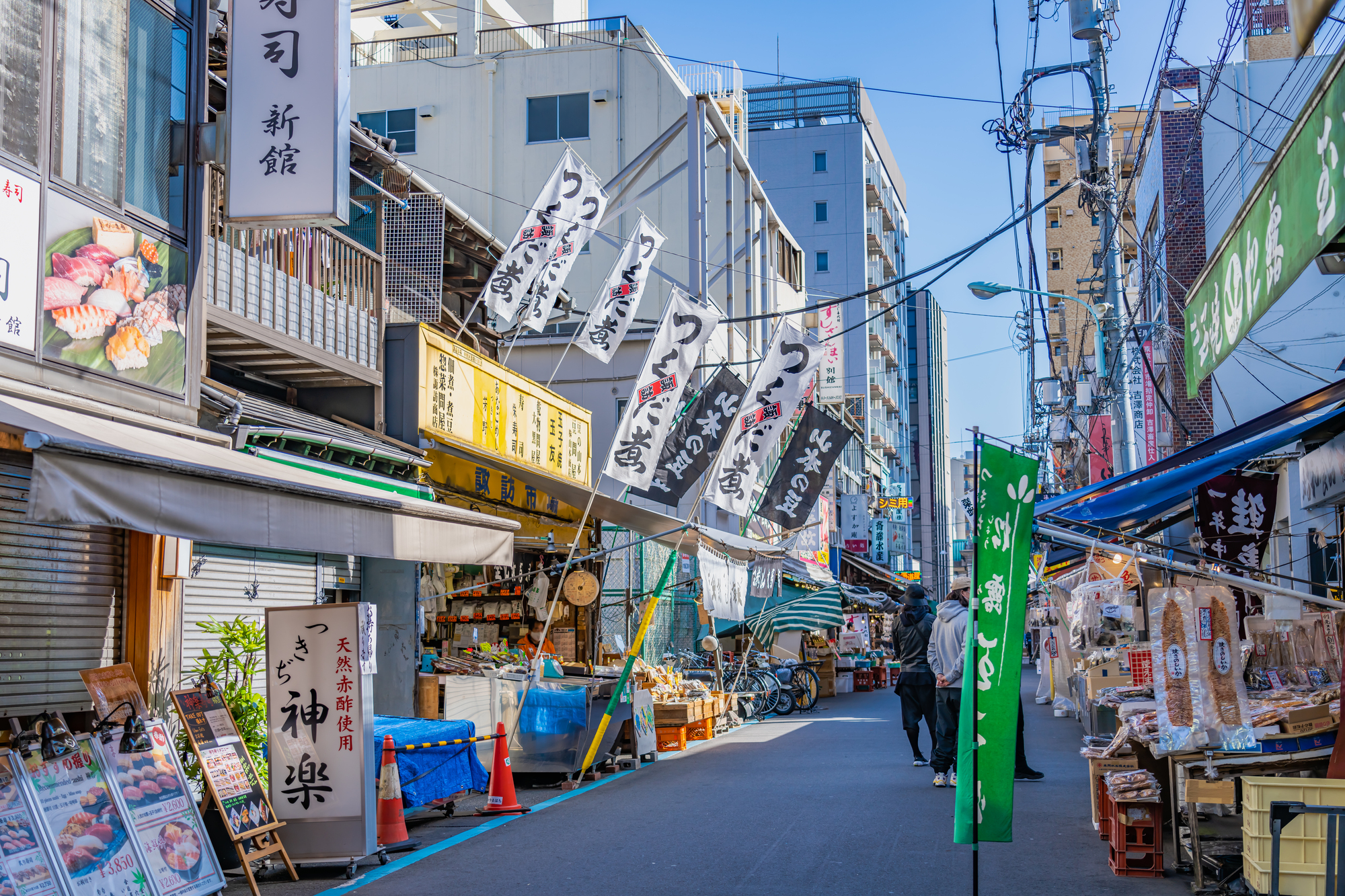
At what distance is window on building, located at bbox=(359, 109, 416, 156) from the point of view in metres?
32.1

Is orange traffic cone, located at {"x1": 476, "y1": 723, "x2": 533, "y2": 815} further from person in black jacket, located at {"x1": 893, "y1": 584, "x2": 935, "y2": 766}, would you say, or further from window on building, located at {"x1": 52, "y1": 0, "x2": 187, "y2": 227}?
window on building, located at {"x1": 52, "y1": 0, "x2": 187, "y2": 227}

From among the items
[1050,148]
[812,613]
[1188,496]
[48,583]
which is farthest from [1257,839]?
[1050,148]

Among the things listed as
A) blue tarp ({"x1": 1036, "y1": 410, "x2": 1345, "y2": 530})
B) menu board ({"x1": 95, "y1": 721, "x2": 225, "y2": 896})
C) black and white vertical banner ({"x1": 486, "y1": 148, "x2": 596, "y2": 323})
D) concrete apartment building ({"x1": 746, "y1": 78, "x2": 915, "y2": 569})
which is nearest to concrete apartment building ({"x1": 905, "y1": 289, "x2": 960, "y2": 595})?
concrete apartment building ({"x1": 746, "y1": 78, "x2": 915, "y2": 569})

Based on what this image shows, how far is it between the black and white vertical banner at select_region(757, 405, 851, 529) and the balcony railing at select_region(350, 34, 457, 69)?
18.1 metres

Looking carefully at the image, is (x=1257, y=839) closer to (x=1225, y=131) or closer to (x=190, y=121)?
(x=190, y=121)

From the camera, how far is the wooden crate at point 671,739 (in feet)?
59.4

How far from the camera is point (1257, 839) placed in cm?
703

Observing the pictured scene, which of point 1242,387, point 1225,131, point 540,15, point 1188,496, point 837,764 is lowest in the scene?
point 837,764

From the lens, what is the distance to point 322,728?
9156 millimetres

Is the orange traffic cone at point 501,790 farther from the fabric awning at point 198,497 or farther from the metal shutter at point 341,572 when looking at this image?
the metal shutter at point 341,572

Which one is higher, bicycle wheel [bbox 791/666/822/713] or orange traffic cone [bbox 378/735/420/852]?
orange traffic cone [bbox 378/735/420/852]

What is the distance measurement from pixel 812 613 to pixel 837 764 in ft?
28.3

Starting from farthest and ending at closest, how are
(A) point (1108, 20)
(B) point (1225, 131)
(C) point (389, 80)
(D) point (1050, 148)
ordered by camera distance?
(D) point (1050, 148), (C) point (389, 80), (B) point (1225, 131), (A) point (1108, 20)

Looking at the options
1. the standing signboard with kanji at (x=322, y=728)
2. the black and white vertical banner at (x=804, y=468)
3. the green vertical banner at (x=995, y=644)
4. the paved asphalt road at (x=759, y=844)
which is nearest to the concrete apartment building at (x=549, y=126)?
the black and white vertical banner at (x=804, y=468)
